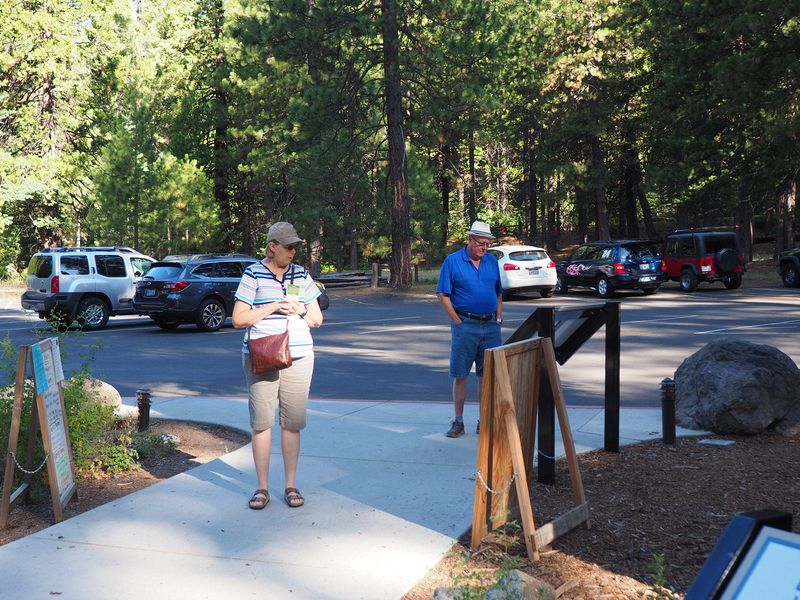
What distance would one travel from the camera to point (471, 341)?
7719 millimetres

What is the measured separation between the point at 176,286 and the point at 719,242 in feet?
59.6

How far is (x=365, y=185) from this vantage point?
4112cm

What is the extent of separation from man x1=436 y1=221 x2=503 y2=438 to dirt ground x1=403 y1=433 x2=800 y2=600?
1319 millimetres

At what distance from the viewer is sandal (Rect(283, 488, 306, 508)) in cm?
584

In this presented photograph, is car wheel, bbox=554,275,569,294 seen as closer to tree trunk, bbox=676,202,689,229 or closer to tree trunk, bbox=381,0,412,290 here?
tree trunk, bbox=381,0,412,290

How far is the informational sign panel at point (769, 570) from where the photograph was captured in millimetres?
1904

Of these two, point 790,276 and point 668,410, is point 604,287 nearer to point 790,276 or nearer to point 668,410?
point 790,276

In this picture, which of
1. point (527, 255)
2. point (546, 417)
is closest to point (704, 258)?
point (527, 255)

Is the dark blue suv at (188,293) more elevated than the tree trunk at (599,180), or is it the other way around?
the tree trunk at (599,180)

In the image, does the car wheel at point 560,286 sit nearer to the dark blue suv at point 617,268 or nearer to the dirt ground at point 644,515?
the dark blue suv at point 617,268

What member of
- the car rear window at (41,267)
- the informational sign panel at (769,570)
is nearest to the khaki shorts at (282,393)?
the informational sign panel at (769,570)

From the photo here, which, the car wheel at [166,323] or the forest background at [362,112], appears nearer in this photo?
the car wheel at [166,323]

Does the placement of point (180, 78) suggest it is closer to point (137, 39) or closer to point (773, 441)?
point (137, 39)

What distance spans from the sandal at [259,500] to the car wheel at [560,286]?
2502 centimetres
